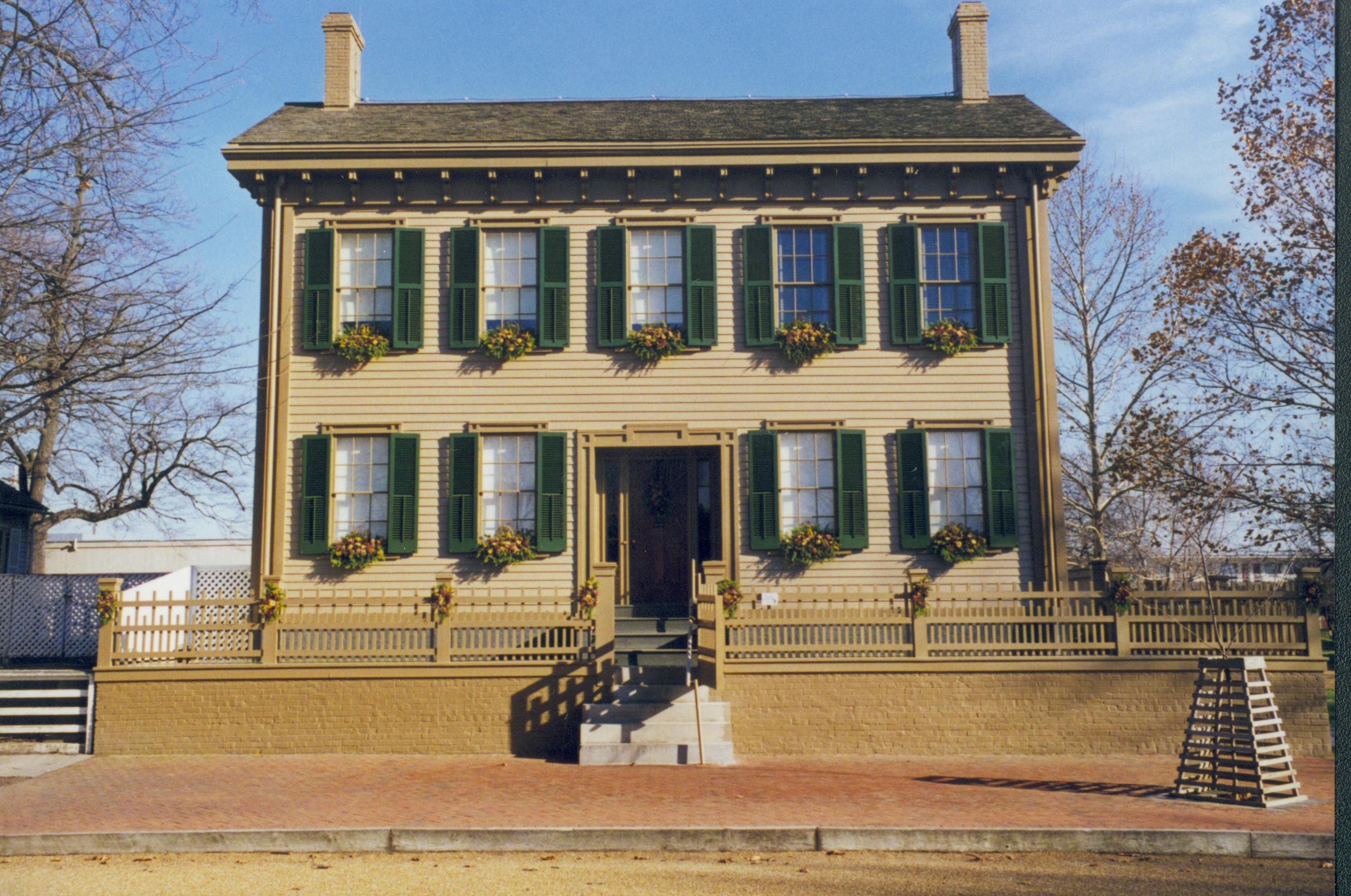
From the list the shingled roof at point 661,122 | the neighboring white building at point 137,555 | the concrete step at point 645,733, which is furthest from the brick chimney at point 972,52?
the neighboring white building at point 137,555

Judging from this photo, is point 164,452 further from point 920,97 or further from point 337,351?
point 920,97

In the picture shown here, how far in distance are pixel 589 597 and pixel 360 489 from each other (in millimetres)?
4166

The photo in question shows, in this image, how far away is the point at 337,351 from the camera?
15.6m

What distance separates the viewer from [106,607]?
12953 millimetres

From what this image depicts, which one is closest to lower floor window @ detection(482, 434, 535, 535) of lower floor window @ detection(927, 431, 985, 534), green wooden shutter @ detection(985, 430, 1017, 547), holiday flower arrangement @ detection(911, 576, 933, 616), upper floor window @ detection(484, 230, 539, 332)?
upper floor window @ detection(484, 230, 539, 332)

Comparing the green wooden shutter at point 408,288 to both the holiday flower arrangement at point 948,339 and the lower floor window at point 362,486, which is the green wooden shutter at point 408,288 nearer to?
the lower floor window at point 362,486

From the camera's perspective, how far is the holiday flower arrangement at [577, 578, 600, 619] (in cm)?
1318

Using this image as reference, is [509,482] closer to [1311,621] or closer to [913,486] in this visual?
[913,486]

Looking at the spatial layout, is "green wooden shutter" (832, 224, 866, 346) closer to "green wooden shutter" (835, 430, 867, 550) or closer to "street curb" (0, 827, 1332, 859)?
"green wooden shutter" (835, 430, 867, 550)

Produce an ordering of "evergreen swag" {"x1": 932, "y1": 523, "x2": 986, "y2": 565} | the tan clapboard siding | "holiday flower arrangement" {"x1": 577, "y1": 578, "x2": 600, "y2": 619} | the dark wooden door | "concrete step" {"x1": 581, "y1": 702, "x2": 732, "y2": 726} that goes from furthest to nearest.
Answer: the dark wooden door → the tan clapboard siding → "evergreen swag" {"x1": 932, "y1": 523, "x2": 986, "y2": 565} → "holiday flower arrangement" {"x1": 577, "y1": 578, "x2": 600, "y2": 619} → "concrete step" {"x1": 581, "y1": 702, "x2": 732, "y2": 726}

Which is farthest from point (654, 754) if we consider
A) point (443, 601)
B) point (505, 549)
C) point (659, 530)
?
point (659, 530)

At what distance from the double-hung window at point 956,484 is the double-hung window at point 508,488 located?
462 centimetres

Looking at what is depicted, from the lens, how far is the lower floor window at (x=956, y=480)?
15.3 meters

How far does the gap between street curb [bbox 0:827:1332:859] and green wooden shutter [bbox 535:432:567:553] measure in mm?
7004
